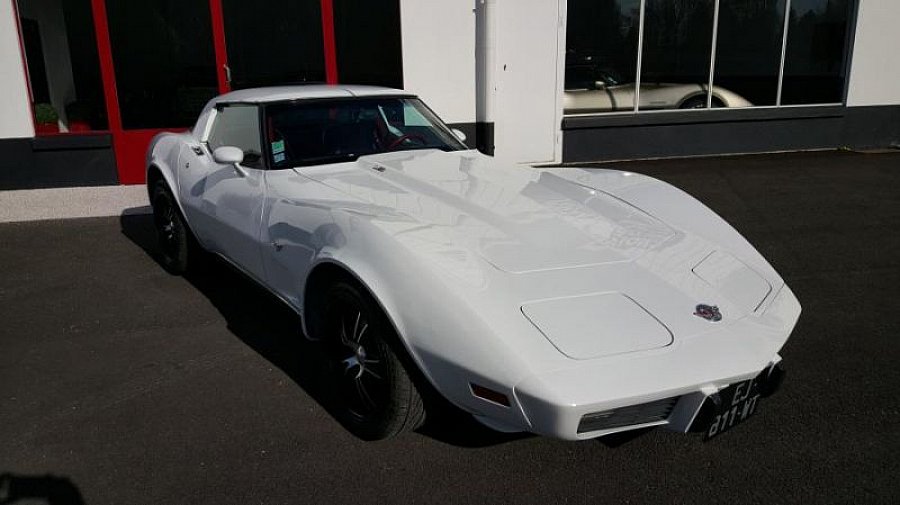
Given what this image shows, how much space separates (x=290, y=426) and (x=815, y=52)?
10452mm

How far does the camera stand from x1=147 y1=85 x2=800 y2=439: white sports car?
2193 millimetres

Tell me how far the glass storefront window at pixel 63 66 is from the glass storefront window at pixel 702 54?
6.05 meters

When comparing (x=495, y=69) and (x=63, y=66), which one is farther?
(x=495, y=69)

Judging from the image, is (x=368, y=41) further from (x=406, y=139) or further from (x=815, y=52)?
(x=815, y=52)

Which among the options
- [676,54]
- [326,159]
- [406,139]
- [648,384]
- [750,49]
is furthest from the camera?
[750,49]

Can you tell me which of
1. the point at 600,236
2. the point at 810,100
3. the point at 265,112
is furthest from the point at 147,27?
the point at 810,100

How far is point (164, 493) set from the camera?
8.30 ft

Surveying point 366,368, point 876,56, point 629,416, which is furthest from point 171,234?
point 876,56

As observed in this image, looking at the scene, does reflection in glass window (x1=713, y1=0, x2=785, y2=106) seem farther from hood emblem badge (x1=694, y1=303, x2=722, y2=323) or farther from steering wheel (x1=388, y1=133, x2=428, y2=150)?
hood emblem badge (x1=694, y1=303, x2=722, y2=323)

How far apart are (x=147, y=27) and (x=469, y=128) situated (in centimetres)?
418

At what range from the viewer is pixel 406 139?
409 centimetres

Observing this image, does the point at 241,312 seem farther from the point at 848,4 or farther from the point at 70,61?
the point at 848,4

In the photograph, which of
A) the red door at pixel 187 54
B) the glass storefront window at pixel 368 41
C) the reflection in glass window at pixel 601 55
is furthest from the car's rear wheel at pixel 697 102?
the red door at pixel 187 54

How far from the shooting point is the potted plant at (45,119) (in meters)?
8.04
